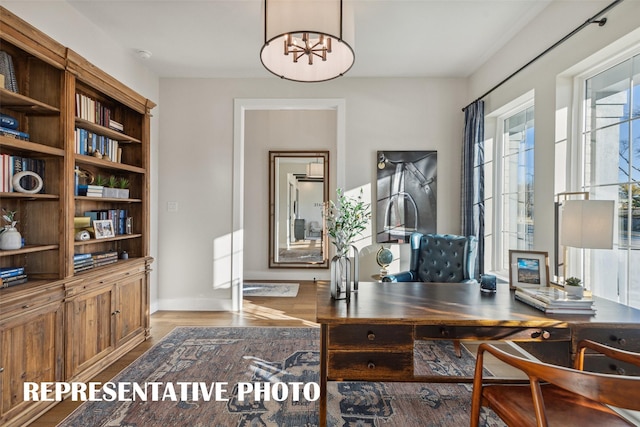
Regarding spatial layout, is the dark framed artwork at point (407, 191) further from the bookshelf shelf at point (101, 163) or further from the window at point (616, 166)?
the bookshelf shelf at point (101, 163)

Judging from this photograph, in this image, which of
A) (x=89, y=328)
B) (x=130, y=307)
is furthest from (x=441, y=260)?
(x=89, y=328)

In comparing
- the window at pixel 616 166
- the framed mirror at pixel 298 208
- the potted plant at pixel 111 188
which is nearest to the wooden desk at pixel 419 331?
the window at pixel 616 166

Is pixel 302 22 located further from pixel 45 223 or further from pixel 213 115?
pixel 213 115

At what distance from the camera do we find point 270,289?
5.06 metres

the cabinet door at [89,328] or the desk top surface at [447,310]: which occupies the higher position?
the desk top surface at [447,310]

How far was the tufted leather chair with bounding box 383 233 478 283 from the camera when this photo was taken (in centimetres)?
313

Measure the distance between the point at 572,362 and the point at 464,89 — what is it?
10.8ft

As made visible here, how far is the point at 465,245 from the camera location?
10.4ft

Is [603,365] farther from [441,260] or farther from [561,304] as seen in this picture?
[441,260]

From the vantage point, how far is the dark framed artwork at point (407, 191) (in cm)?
397

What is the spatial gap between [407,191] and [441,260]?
1.04 m

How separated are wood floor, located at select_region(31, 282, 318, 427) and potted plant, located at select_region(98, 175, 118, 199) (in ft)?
4.39

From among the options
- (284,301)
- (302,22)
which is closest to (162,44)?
(302,22)

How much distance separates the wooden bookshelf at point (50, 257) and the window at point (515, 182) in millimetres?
3516
